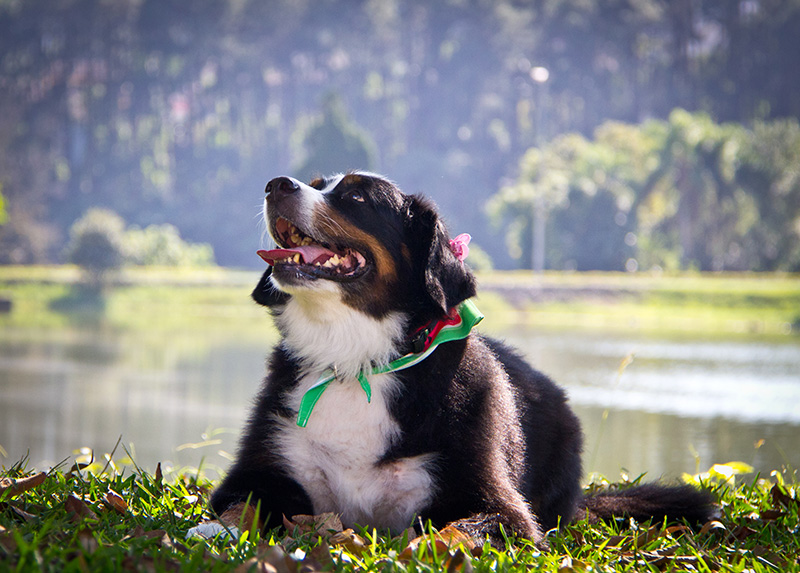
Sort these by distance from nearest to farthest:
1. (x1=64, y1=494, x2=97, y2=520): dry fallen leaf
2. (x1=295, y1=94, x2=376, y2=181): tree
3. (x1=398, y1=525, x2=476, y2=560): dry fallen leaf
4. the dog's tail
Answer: (x1=398, y1=525, x2=476, y2=560): dry fallen leaf, (x1=64, y1=494, x2=97, y2=520): dry fallen leaf, the dog's tail, (x1=295, y1=94, x2=376, y2=181): tree

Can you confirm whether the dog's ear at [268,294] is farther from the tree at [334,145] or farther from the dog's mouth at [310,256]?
the tree at [334,145]

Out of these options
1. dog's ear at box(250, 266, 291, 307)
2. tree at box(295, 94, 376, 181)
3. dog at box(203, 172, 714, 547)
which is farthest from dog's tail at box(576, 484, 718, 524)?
tree at box(295, 94, 376, 181)

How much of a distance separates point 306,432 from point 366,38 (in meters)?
74.1

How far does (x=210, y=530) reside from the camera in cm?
282

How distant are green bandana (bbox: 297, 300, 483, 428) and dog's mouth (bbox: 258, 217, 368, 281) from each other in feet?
1.16

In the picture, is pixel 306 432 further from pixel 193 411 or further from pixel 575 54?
pixel 575 54

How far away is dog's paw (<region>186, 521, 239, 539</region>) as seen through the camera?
273 centimetres

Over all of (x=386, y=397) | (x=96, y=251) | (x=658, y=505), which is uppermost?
(x=386, y=397)

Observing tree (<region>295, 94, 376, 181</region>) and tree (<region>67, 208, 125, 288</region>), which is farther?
tree (<region>295, 94, 376, 181</region>)

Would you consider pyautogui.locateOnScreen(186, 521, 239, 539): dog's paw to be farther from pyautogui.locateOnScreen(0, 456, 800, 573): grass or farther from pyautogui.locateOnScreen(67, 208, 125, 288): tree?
pyautogui.locateOnScreen(67, 208, 125, 288): tree

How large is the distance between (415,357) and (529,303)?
29.0 metres

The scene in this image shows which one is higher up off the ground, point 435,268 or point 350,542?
point 435,268

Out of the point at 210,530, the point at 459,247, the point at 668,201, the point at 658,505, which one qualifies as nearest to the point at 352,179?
the point at 459,247

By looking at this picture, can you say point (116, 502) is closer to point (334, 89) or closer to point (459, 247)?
point (459, 247)
